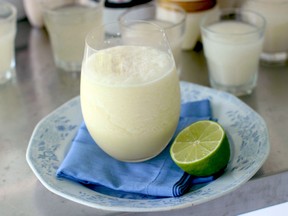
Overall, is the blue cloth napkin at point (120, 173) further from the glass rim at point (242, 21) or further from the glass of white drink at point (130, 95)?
the glass rim at point (242, 21)

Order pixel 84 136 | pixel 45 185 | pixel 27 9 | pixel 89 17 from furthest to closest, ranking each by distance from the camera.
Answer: pixel 27 9 → pixel 89 17 → pixel 84 136 → pixel 45 185

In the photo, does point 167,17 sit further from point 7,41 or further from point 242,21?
point 7,41

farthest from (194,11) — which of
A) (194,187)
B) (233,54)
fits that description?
(194,187)

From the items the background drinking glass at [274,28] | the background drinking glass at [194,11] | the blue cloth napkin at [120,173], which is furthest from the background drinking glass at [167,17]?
the blue cloth napkin at [120,173]

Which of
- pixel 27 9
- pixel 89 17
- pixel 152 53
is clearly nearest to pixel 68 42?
pixel 89 17

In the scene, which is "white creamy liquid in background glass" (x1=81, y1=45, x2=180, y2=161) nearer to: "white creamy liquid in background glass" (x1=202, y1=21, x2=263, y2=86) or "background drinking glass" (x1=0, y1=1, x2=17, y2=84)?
"white creamy liquid in background glass" (x1=202, y1=21, x2=263, y2=86)

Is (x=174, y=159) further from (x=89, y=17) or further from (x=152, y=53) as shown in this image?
(x=89, y=17)

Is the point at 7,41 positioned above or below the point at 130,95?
below
